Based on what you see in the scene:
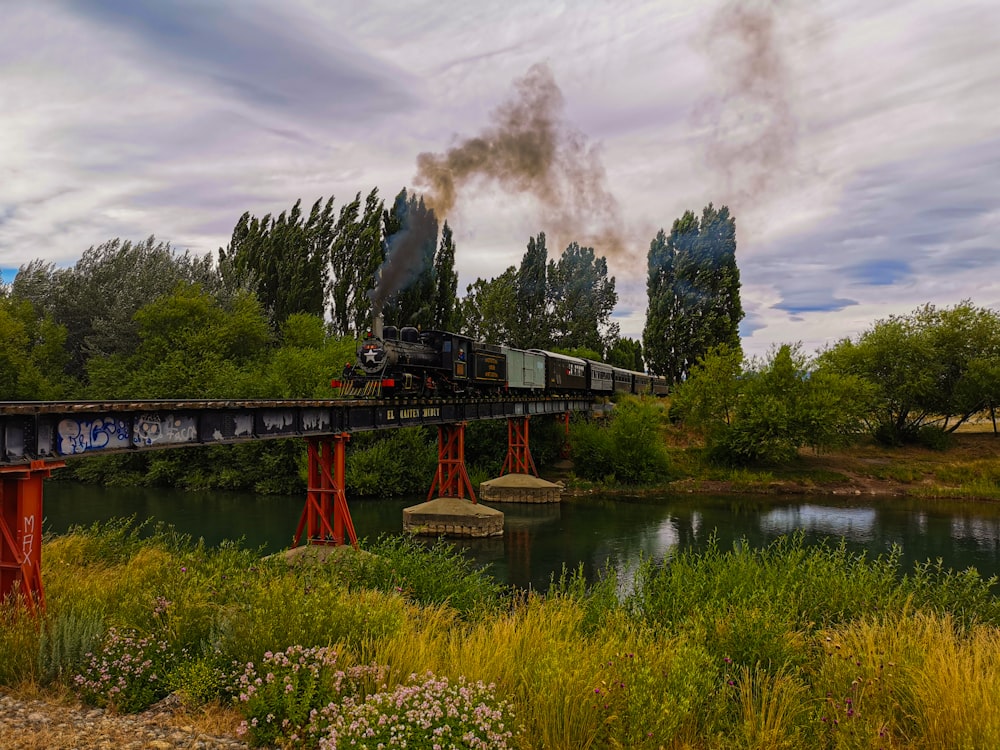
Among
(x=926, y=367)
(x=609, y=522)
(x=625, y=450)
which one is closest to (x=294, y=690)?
(x=609, y=522)

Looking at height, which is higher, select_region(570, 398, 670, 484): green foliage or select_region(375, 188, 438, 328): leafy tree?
select_region(375, 188, 438, 328): leafy tree

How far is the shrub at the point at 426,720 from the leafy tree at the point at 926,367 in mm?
47968

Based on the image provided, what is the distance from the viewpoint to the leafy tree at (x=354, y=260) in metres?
52.7

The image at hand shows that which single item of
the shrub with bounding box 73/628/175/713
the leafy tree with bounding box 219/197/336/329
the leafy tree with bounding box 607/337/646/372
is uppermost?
the leafy tree with bounding box 219/197/336/329

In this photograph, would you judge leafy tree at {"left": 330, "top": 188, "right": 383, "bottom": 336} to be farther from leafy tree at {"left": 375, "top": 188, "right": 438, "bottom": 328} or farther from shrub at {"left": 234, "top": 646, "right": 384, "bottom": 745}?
shrub at {"left": 234, "top": 646, "right": 384, "bottom": 745}

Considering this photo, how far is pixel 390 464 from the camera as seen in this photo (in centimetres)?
3850

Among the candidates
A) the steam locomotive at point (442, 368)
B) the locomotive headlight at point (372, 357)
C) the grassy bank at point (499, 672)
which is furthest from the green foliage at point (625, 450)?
the grassy bank at point (499, 672)

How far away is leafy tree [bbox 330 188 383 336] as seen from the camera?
52719 millimetres

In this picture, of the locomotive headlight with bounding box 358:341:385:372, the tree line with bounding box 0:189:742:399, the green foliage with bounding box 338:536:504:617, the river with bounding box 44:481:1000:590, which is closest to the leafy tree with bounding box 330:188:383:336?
the tree line with bounding box 0:189:742:399

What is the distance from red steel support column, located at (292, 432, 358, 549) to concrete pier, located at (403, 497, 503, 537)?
29.1ft

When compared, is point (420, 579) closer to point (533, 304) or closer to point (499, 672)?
point (499, 672)

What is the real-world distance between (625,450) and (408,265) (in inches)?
764

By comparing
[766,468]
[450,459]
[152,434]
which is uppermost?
[152,434]

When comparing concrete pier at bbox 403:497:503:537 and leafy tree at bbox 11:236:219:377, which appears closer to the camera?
concrete pier at bbox 403:497:503:537
